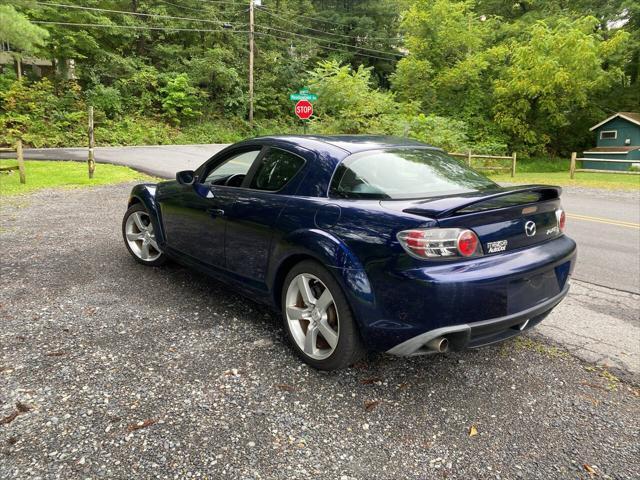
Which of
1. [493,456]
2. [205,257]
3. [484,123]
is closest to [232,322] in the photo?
[205,257]

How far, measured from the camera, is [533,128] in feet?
109

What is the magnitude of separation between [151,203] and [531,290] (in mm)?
3681

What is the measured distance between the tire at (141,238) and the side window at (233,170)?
1.14 meters

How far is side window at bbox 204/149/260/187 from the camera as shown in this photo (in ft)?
12.3

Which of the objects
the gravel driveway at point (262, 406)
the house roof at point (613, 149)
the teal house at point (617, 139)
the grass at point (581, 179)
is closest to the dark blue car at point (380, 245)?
the gravel driveway at point (262, 406)

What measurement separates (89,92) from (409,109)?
1986cm

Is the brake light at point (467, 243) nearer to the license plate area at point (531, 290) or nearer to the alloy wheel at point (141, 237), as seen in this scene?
the license plate area at point (531, 290)

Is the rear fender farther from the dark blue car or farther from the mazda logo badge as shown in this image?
the mazda logo badge

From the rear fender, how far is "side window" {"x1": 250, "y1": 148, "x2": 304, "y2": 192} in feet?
1.68

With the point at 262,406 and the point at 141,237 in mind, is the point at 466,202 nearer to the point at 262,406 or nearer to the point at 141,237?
the point at 262,406

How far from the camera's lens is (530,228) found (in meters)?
2.81

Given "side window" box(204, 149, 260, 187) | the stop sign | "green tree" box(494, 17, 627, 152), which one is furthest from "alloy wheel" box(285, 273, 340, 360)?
"green tree" box(494, 17, 627, 152)

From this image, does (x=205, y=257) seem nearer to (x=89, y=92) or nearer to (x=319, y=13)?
(x=89, y=92)

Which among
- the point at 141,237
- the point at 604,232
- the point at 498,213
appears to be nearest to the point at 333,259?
the point at 498,213
